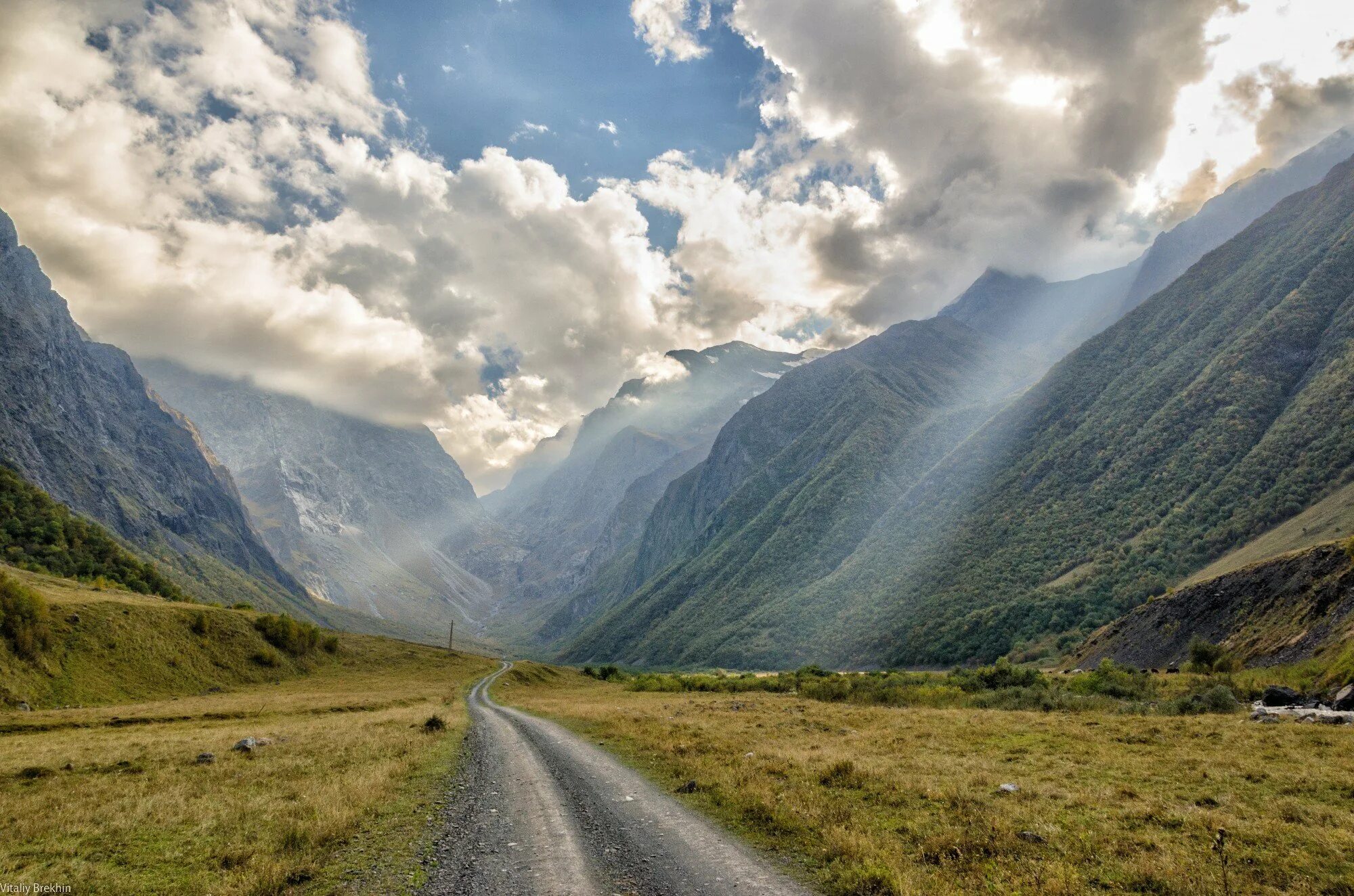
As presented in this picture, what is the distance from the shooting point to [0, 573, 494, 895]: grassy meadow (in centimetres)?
1153

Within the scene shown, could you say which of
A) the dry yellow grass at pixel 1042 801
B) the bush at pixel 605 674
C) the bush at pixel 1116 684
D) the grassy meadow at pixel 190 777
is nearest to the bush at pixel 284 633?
the grassy meadow at pixel 190 777

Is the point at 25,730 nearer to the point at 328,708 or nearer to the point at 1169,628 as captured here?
the point at 328,708

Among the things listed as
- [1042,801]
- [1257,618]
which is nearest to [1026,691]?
[1042,801]

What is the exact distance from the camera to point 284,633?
89.6m

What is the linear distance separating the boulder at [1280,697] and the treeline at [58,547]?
161m

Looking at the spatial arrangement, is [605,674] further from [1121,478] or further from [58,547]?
[1121,478]

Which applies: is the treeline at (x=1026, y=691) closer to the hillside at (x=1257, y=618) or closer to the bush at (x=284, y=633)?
the hillside at (x=1257, y=618)

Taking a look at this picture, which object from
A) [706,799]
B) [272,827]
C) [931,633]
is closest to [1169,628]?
[931,633]

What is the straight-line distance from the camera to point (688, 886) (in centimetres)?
1020

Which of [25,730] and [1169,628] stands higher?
[1169,628]

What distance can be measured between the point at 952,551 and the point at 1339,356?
83.1m

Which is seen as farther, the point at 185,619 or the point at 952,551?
the point at 952,551

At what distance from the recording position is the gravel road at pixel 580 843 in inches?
405

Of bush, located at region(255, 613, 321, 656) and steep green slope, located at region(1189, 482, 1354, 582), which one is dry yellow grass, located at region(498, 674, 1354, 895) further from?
bush, located at region(255, 613, 321, 656)
